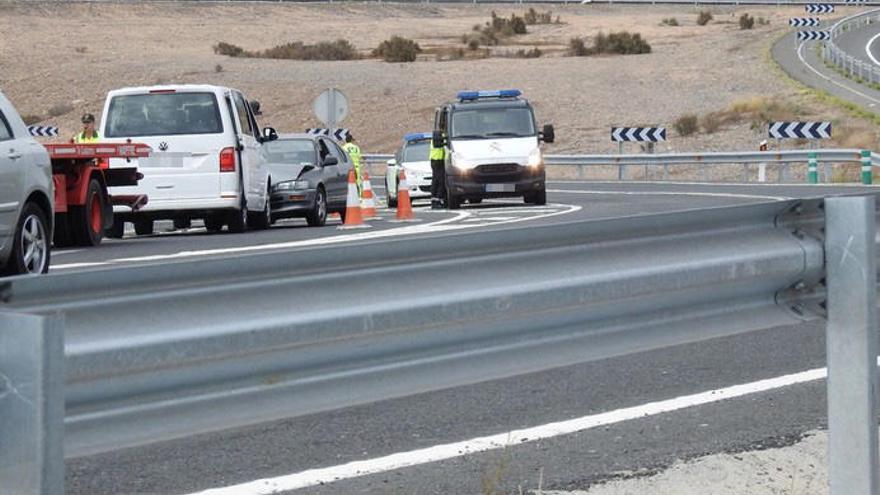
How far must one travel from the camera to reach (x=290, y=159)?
2723 cm

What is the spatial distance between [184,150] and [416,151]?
48.0 feet

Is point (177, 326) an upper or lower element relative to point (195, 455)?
upper

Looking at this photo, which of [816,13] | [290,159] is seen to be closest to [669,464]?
[290,159]

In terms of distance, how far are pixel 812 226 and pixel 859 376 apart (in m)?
0.57

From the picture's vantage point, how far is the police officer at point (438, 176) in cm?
3356

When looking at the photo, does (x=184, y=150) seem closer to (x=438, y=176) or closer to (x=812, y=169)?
(x=438, y=176)

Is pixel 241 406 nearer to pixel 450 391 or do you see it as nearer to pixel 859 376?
pixel 859 376

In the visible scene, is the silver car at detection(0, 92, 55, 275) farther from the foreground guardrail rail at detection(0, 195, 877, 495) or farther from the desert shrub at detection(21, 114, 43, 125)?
the desert shrub at detection(21, 114, 43, 125)

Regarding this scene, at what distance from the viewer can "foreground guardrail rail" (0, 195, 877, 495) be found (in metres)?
4.20

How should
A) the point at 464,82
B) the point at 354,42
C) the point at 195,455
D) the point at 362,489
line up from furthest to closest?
the point at 354,42, the point at 464,82, the point at 195,455, the point at 362,489

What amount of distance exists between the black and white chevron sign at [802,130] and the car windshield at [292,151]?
20.0 m

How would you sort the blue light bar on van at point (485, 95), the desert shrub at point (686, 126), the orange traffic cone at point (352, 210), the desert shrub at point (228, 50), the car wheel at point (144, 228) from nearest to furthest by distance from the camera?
1. the orange traffic cone at point (352, 210)
2. the car wheel at point (144, 228)
3. the blue light bar on van at point (485, 95)
4. the desert shrub at point (686, 126)
5. the desert shrub at point (228, 50)

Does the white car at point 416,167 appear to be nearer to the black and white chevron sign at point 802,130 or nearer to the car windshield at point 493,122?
the car windshield at point 493,122

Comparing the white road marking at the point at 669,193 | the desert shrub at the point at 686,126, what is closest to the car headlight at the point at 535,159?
the white road marking at the point at 669,193
